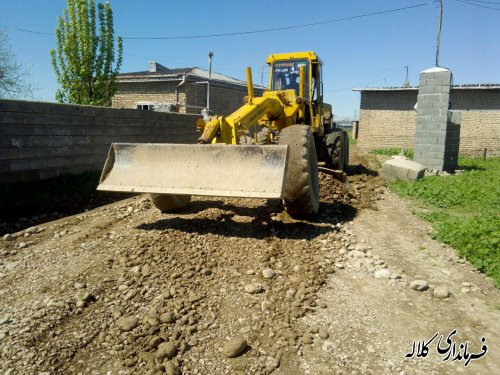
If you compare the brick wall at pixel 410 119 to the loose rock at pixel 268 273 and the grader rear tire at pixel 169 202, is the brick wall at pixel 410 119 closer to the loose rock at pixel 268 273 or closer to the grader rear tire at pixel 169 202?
the grader rear tire at pixel 169 202

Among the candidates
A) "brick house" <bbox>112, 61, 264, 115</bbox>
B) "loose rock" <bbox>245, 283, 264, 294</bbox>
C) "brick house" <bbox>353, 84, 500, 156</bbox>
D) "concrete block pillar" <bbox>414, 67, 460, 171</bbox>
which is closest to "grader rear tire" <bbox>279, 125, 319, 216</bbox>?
Result: "loose rock" <bbox>245, 283, 264, 294</bbox>

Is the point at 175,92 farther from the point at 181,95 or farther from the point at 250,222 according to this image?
the point at 250,222

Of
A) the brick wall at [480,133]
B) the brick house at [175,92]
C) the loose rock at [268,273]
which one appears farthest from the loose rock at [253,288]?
the brick wall at [480,133]

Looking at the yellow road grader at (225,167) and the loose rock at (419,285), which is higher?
the yellow road grader at (225,167)

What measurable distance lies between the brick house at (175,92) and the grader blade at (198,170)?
13431 millimetres

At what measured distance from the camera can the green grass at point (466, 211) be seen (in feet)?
16.5

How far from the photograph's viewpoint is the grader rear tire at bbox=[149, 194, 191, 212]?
5992mm

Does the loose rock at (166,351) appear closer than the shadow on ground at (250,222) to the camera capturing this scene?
Yes

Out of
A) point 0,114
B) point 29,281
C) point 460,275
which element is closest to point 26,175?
point 0,114

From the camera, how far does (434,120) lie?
11.6m

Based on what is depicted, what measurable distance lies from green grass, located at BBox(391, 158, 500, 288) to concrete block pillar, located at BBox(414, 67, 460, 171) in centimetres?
99

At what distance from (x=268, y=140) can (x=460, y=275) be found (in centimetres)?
387

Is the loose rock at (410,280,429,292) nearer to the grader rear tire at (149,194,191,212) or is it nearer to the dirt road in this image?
the dirt road

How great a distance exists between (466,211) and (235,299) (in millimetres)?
5317
